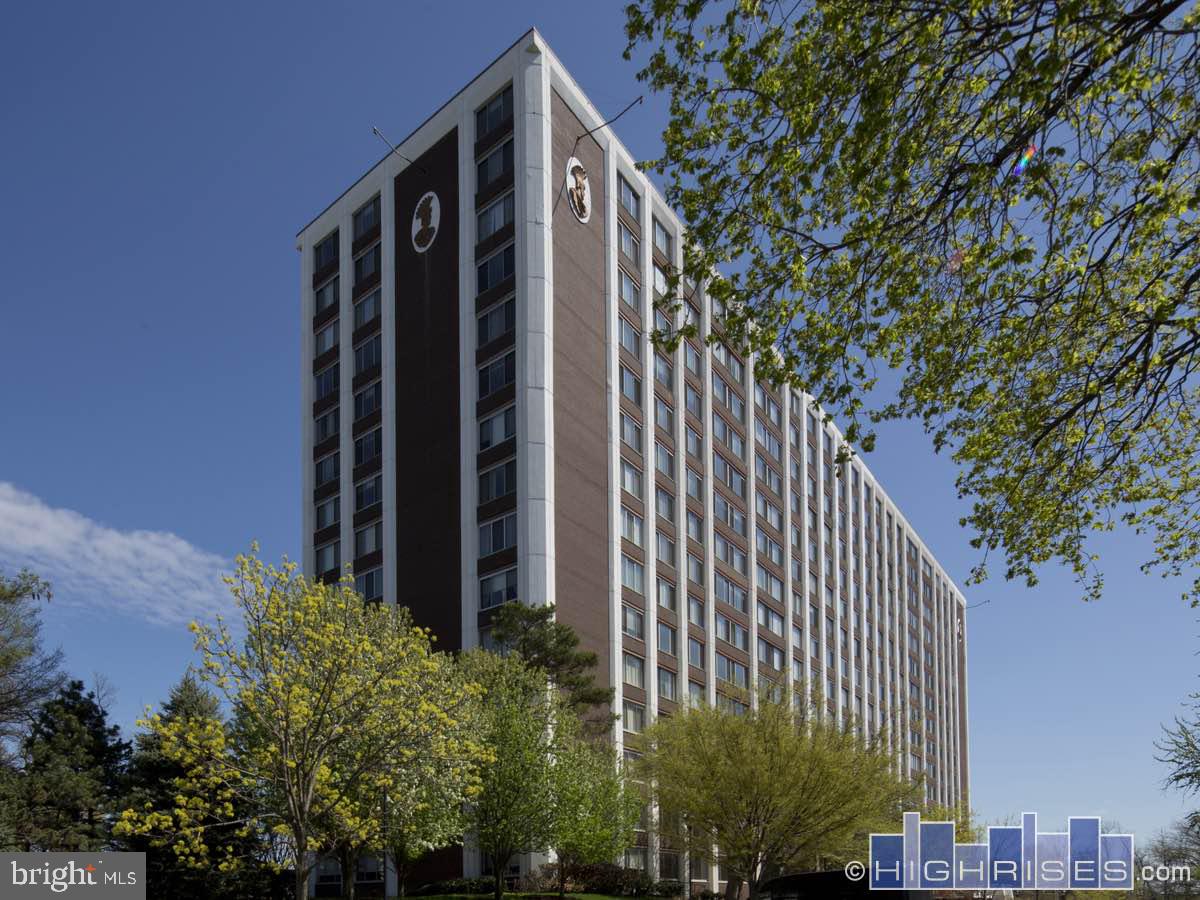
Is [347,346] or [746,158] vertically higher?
[347,346]

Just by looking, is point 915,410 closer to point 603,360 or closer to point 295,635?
point 295,635

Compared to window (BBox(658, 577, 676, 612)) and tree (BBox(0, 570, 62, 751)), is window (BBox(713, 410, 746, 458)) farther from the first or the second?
tree (BBox(0, 570, 62, 751))

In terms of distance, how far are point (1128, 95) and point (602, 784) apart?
34460mm

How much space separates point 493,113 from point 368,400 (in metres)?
18.1

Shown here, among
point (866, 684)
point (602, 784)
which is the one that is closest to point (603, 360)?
point (602, 784)

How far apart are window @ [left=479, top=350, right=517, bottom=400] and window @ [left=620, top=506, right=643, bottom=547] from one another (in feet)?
32.8

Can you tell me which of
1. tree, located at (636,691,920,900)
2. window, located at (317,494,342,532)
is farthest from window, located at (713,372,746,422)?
tree, located at (636,691,920,900)

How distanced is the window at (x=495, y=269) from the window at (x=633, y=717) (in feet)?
76.4

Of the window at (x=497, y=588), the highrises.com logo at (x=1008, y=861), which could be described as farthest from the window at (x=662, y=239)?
the highrises.com logo at (x=1008, y=861)

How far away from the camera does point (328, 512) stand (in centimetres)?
6694

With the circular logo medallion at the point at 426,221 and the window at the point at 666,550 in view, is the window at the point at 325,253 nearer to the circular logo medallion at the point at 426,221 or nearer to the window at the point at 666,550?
the circular logo medallion at the point at 426,221

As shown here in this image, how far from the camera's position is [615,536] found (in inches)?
2333

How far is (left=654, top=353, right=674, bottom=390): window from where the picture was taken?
67188mm

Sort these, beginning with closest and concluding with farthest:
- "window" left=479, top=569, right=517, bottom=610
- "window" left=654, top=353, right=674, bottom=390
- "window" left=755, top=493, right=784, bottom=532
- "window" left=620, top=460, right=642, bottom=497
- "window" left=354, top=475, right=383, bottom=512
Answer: "window" left=479, top=569, right=517, bottom=610, "window" left=620, top=460, right=642, bottom=497, "window" left=354, top=475, right=383, bottom=512, "window" left=654, top=353, right=674, bottom=390, "window" left=755, top=493, right=784, bottom=532
